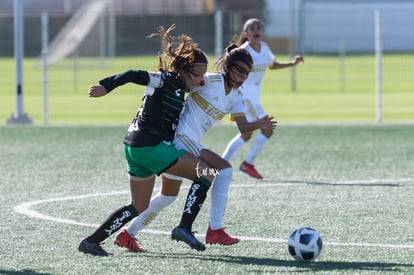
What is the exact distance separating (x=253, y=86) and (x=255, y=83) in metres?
0.06

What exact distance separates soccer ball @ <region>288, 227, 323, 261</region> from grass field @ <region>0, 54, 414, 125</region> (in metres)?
13.3

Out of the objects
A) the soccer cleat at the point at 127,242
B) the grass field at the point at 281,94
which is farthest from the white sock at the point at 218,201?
the grass field at the point at 281,94

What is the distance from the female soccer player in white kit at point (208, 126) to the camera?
774cm

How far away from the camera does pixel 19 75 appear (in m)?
18.9

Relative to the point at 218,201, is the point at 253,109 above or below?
below

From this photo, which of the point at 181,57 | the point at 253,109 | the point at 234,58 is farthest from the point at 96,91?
the point at 253,109

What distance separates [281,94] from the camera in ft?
89.3

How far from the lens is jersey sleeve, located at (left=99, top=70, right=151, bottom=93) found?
7.20 m

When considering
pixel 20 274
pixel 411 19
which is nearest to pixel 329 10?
pixel 411 19

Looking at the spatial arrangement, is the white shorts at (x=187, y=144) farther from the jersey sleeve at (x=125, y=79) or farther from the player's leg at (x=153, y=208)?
the jersey sleeve at (x=125, y=79)

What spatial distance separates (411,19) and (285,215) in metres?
34.4

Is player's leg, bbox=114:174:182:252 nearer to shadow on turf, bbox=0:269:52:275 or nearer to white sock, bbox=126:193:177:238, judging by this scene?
white sock, bbox=126:193:177:238

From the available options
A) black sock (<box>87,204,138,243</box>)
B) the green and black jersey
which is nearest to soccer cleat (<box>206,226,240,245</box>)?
black sock (<box>87,204,138,243</box>)

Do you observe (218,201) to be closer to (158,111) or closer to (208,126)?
(208,126)
